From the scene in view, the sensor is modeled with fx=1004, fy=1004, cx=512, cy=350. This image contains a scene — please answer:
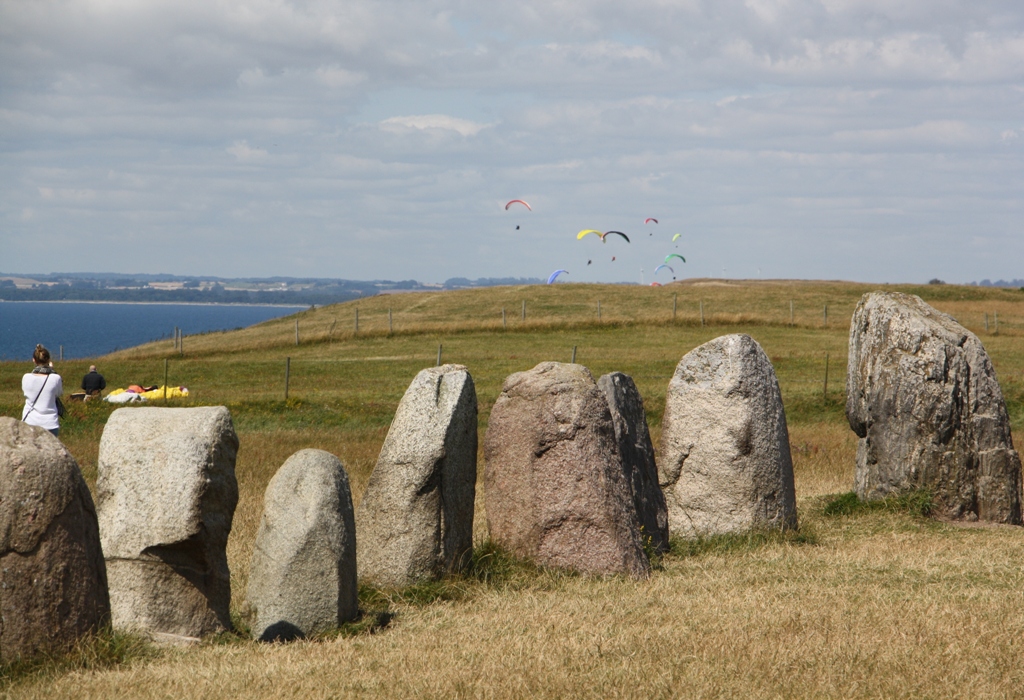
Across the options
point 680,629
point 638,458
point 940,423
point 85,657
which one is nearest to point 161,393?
point 638,458

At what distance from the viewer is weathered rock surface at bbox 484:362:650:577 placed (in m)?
10.2

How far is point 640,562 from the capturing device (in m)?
10.3

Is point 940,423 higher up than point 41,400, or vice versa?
point 41,400

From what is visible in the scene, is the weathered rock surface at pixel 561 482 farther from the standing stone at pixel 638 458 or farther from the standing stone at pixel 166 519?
the standing stone at pixel 166 519

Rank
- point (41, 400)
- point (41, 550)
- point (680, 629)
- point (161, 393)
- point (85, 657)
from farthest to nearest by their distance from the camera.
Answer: point (161, 393) → point (41, 400) → point (680, 629) → point (85, 657) → point (41, 550)

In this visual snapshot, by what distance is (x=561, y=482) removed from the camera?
10.2 m

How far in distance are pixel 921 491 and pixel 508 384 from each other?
628cm

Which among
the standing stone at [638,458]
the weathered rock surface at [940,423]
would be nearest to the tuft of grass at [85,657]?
the standing stone at [638,458]

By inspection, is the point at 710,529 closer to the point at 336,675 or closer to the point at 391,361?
the point at 336,675

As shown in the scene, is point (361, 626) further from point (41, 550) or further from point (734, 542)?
point (734, 542)

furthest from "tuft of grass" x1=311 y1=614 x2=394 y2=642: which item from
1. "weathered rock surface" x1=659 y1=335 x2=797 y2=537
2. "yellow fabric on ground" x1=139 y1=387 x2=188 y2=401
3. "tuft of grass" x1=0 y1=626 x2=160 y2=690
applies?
"yellow fabric on ground" x1=139 y1=387 x2=188 y2=401

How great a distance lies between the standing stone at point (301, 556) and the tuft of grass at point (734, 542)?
16.3 feet

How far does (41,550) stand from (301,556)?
1933 mm

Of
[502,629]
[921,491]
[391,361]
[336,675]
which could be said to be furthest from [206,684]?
[391,361]
